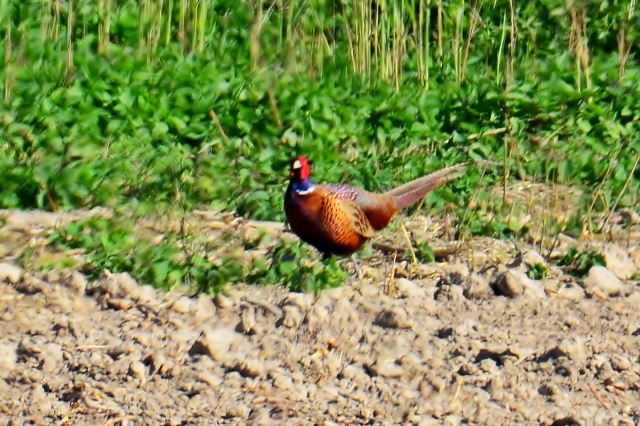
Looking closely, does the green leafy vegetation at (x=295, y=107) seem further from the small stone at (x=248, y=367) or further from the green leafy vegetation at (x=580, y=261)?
the small stone at (x=248, y=367)

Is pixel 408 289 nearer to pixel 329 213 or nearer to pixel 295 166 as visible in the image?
pixel 329 213

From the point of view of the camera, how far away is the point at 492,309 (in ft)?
15.8

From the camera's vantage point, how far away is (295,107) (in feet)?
22.2

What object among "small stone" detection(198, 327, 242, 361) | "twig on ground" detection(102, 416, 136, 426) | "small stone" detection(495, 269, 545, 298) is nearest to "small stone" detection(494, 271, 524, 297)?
"small stone" detection(495, 269, 545, 298)

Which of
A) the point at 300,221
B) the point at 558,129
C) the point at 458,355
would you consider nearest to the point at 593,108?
the point at 558,129

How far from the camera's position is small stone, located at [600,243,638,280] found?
5270 millimetres

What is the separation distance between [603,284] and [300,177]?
1.41 metres

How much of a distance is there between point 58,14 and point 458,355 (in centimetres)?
400

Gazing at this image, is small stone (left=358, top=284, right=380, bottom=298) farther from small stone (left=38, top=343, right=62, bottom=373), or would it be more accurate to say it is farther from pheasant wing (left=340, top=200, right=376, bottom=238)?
small stone (left=38, top=343, right=62, bottom=373)

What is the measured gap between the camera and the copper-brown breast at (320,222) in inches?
212

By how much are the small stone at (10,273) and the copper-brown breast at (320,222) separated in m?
1.23

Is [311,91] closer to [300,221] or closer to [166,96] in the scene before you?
[166,96]

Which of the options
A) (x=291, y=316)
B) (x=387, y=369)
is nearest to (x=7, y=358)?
(x=291, y=316)

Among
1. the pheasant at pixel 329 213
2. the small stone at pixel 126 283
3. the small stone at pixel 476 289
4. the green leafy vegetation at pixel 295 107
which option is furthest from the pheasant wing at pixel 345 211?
the small stone at pixel 126 283
